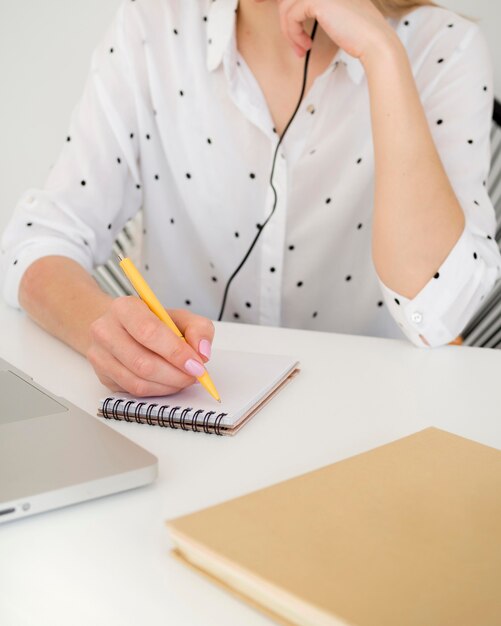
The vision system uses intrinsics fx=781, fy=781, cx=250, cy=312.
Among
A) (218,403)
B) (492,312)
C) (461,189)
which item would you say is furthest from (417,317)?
(492,312)

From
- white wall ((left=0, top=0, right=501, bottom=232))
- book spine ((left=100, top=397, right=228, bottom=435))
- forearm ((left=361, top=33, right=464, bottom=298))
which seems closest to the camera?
book spine ((left=100, top=397, right=228, bottom=435))

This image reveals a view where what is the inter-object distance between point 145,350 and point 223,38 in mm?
651

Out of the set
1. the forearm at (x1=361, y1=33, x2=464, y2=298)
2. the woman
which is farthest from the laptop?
the forearm at (x1=361, y1=33, x2=464, y2=298)

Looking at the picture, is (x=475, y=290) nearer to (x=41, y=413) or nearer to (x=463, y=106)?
(x=463, y=106)

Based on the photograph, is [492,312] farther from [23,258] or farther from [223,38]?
[23,258]

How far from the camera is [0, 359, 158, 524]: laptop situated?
0.43 m

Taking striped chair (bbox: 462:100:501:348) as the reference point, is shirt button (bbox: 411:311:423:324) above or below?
above

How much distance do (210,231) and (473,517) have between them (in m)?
0.84

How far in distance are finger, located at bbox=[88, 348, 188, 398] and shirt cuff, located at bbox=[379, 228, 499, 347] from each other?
0.34m

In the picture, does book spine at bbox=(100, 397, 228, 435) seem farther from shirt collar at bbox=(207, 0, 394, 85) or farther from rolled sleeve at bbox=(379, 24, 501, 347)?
shirt collar at bbox=(207, 0, 394, 85)

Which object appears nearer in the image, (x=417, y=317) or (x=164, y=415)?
(x=164, y=415)

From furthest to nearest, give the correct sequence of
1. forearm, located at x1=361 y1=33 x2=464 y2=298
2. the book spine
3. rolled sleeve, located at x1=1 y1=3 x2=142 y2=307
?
rolled sleeve, located at x1=1 y1=3 x2=142 y2=307, forearm, located at x1=361 y1=33 x2=464 y2=298, the book spine

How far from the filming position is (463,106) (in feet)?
3.36

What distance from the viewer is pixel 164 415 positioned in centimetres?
57
